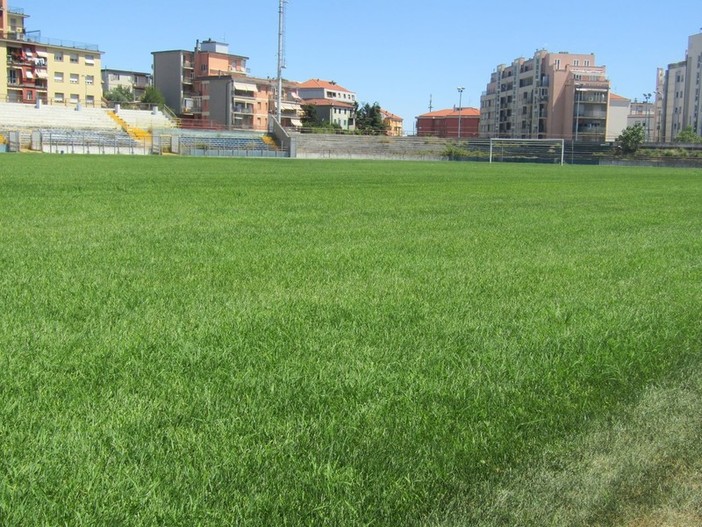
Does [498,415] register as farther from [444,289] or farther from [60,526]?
[444,289]

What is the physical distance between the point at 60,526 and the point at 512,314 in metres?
3.16

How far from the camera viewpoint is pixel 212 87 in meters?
97.2

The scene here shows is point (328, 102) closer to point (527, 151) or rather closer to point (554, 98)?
point (554, 98)

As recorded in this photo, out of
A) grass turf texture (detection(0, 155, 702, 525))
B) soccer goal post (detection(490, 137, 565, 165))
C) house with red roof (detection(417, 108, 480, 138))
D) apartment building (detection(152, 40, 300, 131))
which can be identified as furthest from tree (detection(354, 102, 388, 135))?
grass turf texture (detection(0, 155, 702, 525))

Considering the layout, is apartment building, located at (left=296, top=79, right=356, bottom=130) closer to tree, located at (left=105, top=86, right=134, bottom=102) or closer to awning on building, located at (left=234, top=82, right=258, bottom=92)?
awning on building, located at (left=234, top=82, right=258, bottom=92)

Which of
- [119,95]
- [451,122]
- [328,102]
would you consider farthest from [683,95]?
[119,95]

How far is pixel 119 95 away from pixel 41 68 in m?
19.5

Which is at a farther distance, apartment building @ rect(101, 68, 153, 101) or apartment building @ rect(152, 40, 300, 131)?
apartment building @ rect(101, 68, 153, 101)

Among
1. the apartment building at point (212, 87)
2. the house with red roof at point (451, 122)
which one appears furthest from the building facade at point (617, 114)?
the apartment building at point (212, 87)

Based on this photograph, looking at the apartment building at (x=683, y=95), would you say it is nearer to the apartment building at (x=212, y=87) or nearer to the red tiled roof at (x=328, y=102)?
the red tiled roof at (x=328, y=102)

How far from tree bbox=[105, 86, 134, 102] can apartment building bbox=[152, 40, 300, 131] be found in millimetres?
4447

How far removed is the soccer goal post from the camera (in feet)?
234

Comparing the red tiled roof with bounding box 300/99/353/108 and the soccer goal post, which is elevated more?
the red tiled roof with bounding box 300/99/353/108

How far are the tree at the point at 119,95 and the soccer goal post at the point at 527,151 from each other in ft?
167
